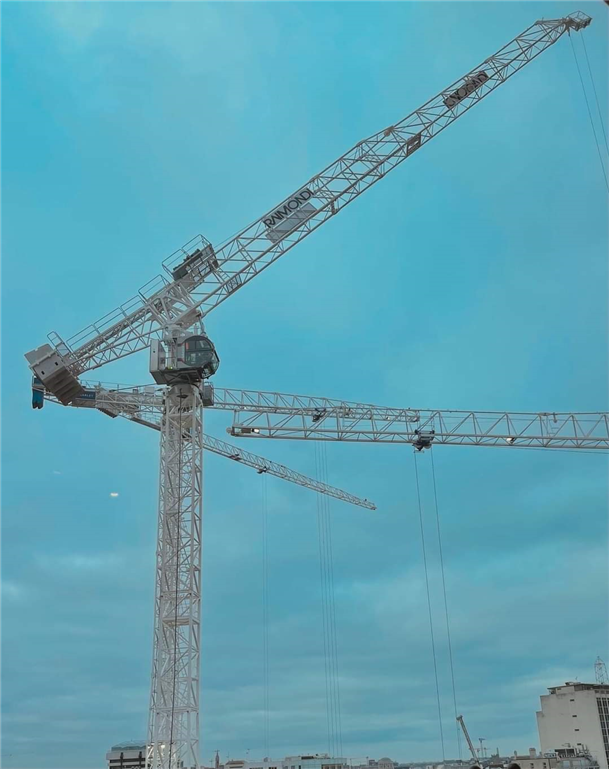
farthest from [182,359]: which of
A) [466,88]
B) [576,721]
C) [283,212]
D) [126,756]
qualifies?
[576,721]

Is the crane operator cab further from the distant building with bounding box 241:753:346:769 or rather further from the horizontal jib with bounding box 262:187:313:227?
the distant building with bounding box 241:753:346:769

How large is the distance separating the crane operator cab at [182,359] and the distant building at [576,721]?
77.5 m

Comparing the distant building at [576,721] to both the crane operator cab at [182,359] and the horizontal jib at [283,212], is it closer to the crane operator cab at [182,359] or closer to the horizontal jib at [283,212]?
the crane operator cab at [182,359]

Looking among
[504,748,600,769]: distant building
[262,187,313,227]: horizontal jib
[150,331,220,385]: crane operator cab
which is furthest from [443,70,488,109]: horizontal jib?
[504,748,600,769]: distant building

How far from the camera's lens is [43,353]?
1684 inches

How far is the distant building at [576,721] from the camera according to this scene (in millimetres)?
97125

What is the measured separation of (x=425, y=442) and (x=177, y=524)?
78.4 ft

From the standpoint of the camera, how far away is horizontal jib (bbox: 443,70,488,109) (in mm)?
50469

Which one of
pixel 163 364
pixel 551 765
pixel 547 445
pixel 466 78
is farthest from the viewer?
pixel 551 765

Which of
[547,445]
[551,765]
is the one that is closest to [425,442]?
[547,445]

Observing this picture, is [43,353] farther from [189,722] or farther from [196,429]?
[189,722]

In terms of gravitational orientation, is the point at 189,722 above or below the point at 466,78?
below

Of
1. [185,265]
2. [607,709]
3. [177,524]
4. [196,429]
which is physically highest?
[185,265]

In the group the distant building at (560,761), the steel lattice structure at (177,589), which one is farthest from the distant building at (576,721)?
the steel lattice structure at (177,589)
